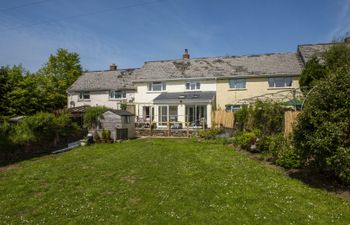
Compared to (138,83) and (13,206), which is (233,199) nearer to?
(13,206)

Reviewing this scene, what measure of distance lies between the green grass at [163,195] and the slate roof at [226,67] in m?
19.2

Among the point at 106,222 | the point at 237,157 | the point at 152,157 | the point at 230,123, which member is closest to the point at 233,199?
the point at 106,222

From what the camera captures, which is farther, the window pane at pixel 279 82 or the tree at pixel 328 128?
the window pane at pixel 279 82

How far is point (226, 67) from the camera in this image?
32438 millimetres

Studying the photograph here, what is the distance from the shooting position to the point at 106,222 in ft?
21.2

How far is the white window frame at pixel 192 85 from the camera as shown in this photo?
32.0 meters

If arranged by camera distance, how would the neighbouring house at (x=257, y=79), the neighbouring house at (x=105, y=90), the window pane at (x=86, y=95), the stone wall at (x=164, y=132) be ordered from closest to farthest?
1. the stone wall at (x=164, y=132)
2. the neighbouring house at (x=257, y=79)
3. the neighbouring house at (x=105, y=90)
4. the window pane at (x=86, y=95)

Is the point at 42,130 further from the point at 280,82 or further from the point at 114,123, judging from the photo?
the point at 280,82

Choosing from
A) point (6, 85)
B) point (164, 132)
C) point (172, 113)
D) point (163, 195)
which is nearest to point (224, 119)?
point (164, 132)

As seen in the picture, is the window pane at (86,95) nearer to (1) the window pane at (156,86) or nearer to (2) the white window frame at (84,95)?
Answer: (2) the white window frame at (84,95)

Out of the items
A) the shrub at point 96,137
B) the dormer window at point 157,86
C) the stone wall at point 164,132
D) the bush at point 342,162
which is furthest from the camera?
the dormer window at point 157,86

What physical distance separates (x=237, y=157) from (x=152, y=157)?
14.8 ft

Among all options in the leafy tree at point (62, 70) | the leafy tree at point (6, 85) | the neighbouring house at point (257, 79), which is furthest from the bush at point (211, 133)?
the leafy tree at point (62, 70)

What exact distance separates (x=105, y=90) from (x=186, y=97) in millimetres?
13045
